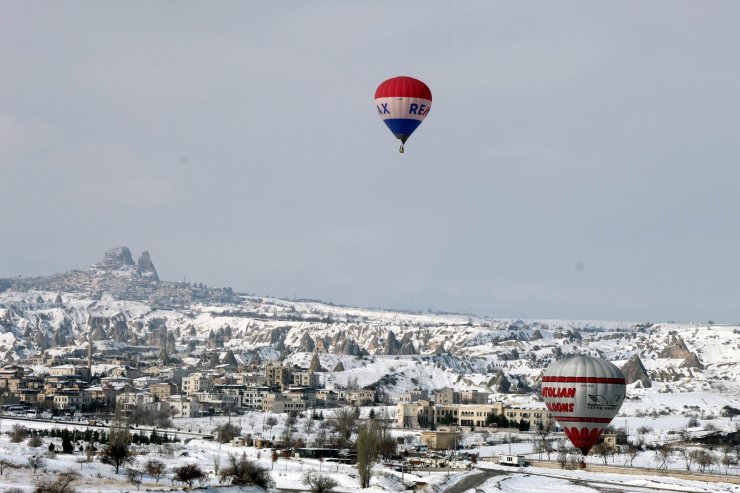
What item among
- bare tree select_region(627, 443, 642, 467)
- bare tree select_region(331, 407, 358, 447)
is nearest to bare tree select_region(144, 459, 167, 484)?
bare tree select_region(331, 407, 358, 447)

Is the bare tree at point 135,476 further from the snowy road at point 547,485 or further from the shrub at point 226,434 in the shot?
the shrub at point 226,434

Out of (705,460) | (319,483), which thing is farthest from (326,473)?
(705,460)

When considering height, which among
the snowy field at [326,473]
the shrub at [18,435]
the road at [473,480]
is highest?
the shrub at [18,435]

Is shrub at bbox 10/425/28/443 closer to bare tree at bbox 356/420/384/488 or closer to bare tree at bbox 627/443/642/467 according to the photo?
bare tree at bbox 356/420/384/488

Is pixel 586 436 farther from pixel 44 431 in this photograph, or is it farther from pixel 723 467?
pixel 44 431

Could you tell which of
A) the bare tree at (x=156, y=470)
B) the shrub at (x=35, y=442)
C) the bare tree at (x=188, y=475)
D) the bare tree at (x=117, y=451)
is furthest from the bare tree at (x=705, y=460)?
the shrub at (x=35, y=442)

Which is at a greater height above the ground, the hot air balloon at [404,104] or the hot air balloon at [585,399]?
the hot air balloon at [404,104]

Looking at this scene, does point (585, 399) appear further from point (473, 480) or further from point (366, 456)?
point (366, 456)

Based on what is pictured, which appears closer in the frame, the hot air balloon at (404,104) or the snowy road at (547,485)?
the hot air balloon at (404,104)

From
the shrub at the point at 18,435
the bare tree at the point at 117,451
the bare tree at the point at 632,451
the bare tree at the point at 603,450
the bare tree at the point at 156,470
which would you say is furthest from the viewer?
the bare tree at the point at 603,450
